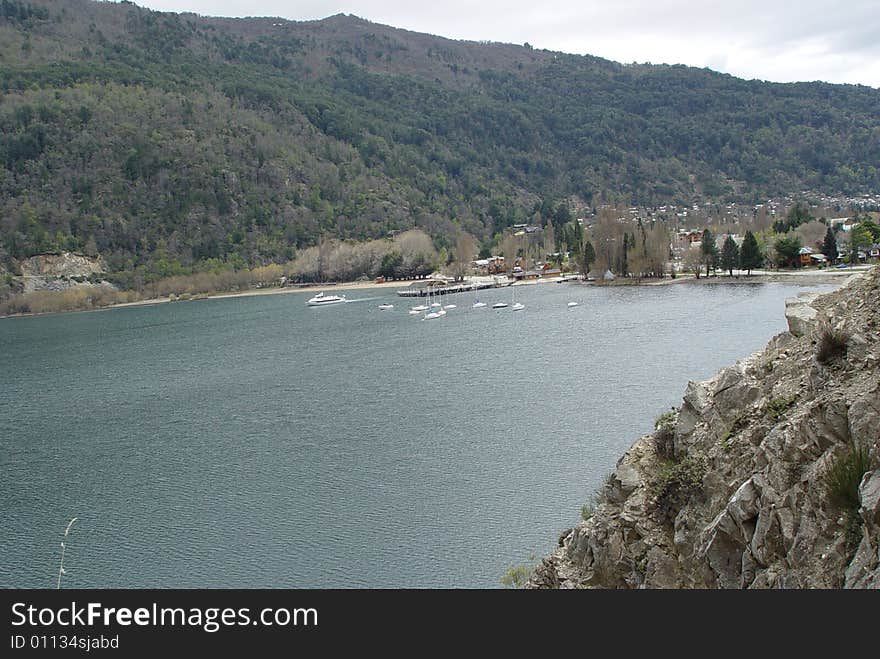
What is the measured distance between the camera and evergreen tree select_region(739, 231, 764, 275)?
8106 centimetres

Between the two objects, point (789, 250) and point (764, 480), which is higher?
point (789, 250)

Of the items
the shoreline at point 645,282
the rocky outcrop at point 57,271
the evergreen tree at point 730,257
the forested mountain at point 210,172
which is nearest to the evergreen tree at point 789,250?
the shoreline at point 645,282

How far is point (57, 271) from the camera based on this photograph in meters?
114

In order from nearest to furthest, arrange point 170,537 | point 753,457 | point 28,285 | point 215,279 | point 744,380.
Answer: point 753,457
point 744,380
point 170,537
point 28,285
point 215,279

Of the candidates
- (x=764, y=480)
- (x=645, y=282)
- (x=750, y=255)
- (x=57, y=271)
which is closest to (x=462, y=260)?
(x=645, y=282)

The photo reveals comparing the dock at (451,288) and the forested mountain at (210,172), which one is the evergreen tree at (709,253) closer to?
the dock at (451,288)

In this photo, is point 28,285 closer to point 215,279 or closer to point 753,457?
point 215,279

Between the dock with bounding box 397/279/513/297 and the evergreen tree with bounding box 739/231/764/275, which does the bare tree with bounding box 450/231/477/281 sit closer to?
the dock with bounding box 397/279/513/297

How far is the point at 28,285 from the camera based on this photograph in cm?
10988

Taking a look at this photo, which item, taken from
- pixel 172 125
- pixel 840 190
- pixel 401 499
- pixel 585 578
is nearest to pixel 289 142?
pixel 172 125

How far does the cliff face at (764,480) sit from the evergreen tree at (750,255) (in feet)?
240

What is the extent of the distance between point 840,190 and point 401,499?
18836cm

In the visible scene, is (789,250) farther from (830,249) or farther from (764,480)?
(764,480)

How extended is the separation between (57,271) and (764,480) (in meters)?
120
